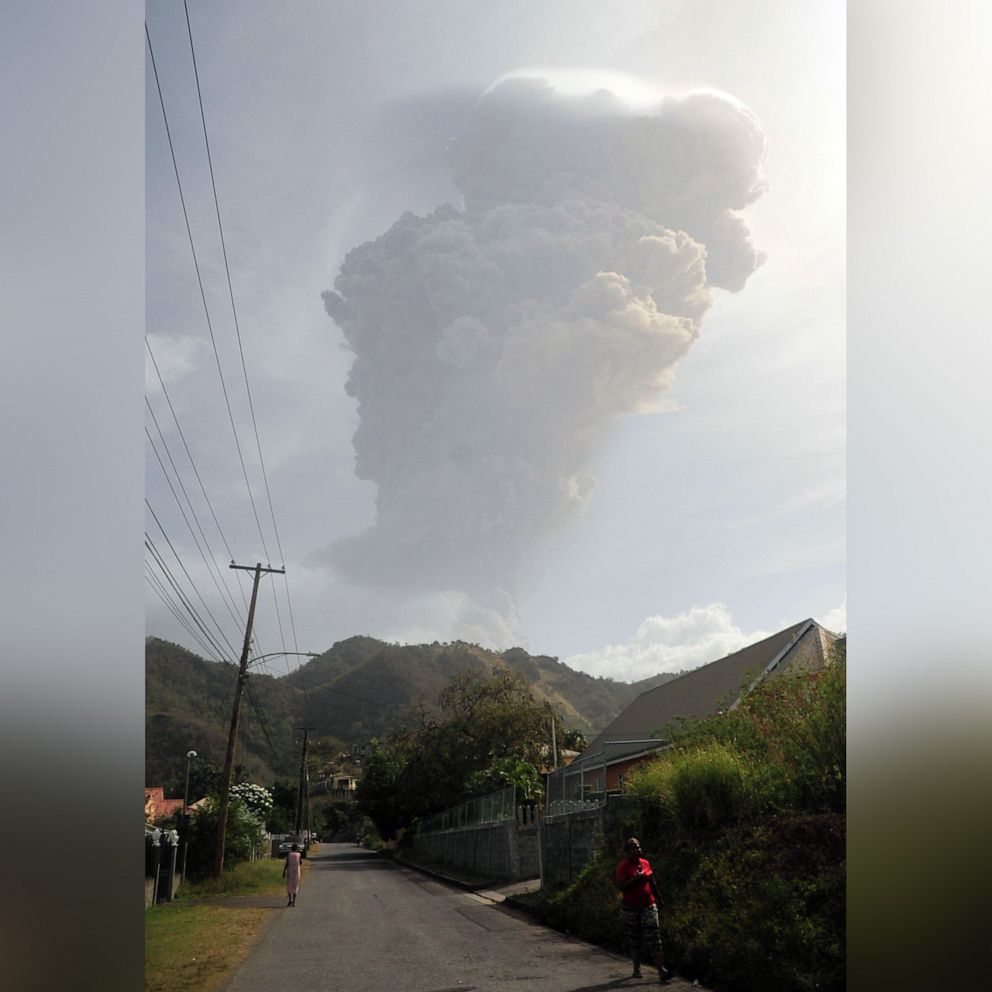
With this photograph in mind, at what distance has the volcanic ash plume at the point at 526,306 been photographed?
1205 cm

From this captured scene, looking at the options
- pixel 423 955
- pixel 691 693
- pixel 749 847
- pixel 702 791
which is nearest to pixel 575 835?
pixel 702 791

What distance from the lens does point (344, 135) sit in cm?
988

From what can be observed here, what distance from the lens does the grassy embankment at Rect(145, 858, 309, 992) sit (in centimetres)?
Answer: 731

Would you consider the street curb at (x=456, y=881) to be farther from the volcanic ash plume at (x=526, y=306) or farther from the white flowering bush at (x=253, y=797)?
the volcanic ash plume at (x=526, y=306)

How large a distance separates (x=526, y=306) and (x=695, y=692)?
25.1 ft

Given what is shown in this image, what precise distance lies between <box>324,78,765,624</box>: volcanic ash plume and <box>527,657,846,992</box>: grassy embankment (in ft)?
13.1

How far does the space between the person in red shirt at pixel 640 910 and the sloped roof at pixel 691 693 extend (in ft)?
24.8

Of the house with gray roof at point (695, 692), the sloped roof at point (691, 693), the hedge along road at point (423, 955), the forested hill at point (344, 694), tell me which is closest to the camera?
the hedge along road at point (423, 955)

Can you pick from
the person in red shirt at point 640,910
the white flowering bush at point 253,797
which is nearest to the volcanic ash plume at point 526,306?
the person in red shirt at point 640,910

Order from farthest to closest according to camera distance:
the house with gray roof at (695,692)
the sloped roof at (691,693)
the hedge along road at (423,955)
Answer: the sloped roof at (691,693)
the house with gray roof at (695,692)
the hedge along road at (423,955)

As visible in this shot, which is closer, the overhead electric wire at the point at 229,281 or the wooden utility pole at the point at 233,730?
the overhead electric wire at the point at 229,281

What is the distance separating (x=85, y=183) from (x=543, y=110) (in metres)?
9.90

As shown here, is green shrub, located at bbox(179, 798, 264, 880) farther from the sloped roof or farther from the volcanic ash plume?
the volcanic ash plume

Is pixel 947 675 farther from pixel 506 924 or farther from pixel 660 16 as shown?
pixel 660 16
